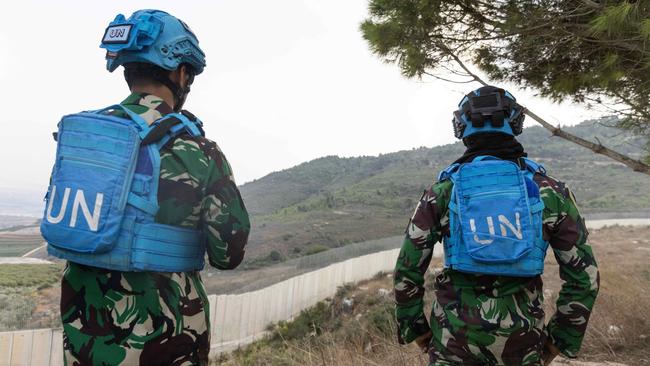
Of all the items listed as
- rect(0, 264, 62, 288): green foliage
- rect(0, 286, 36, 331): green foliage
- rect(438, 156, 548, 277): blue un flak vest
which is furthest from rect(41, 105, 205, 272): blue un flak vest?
rect(0, 264, 62, 288): green foliage

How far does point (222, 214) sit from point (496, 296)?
3.41ft

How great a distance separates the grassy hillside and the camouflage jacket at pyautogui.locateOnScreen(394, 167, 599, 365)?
Answer: 26090 millimetres

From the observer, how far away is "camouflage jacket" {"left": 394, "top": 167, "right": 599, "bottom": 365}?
1.65 metres

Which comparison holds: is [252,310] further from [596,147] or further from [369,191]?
[369,191]

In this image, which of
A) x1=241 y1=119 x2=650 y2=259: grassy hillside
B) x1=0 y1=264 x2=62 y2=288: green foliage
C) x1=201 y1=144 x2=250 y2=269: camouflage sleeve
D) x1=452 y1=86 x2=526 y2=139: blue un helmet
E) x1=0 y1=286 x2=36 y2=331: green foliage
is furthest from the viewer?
x1=241 y1=119 x2=650 y2=259: grassy hillside

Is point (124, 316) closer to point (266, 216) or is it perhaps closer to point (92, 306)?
point (92, 306)

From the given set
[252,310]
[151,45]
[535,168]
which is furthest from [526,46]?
[252,310]

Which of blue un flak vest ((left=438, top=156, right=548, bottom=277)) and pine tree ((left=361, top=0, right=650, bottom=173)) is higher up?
pine tree ((left=361, top=0, right=650, bottom=173))

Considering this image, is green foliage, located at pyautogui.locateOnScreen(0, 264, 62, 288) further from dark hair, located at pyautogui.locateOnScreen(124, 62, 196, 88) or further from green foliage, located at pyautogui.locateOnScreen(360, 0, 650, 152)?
dark hair, located at pyautogui.locateOnScreen(124, 62, 196, 88)

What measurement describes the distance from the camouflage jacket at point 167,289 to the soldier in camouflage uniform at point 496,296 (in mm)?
741

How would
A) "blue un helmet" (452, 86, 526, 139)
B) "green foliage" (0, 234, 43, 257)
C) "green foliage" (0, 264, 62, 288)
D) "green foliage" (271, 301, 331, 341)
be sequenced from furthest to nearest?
"green foliage" (271, 301, 331, 341) < "green foliage" (0, 264, 62, 288) < "green foliage" (0, 234, 43, 257) < "blue un helmet" (452, 86, 526, 139)

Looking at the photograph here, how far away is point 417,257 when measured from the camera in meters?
1.83

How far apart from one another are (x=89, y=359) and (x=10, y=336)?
925cm

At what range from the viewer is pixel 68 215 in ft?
4.55
